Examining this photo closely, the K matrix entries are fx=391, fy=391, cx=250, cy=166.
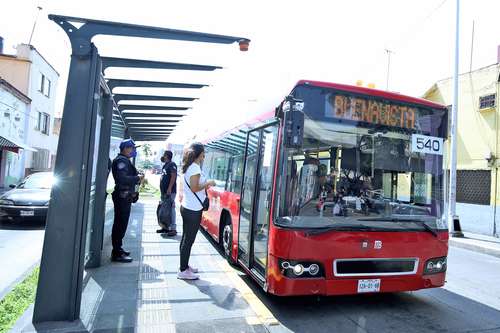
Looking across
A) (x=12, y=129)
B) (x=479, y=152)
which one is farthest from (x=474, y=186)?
(x=12, y=129)

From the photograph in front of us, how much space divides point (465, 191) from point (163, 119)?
1204 centimetres

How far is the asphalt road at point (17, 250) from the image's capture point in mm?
5965

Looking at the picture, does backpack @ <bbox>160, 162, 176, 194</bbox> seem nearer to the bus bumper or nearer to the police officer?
the police officer

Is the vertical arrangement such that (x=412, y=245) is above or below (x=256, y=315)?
above

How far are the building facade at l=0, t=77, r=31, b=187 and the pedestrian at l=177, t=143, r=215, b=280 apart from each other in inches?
711

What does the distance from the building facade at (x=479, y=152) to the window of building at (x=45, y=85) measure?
26143 millimetres

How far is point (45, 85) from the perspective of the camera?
2859 cm

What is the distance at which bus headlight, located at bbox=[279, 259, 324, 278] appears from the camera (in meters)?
4.24

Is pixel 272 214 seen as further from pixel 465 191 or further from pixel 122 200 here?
pixel 465 191

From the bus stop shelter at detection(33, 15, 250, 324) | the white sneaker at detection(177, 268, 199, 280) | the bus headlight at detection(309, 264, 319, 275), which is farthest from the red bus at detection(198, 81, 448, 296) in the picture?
the bus stop shelter at detection(33, 15, 250, 324)

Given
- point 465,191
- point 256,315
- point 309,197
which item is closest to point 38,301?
point 256,315

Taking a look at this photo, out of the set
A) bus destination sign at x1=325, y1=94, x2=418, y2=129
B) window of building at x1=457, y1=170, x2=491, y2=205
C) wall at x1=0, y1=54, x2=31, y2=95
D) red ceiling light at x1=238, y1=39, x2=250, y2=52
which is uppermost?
wall at x1=0, y1=54, x2=31, y2=95

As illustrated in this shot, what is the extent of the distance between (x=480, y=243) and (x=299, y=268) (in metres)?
9.71

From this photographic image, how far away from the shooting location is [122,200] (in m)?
6.06
